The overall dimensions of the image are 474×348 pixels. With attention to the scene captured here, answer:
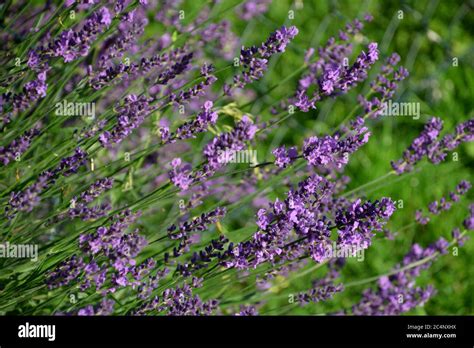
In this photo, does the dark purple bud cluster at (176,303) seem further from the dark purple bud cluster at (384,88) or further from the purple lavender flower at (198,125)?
the dark purple bud cluster at (384,88)

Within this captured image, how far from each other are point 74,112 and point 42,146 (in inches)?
5.9

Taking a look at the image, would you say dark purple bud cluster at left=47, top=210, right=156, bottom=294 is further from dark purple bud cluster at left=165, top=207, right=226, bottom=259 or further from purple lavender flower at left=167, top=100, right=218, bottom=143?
purple lavender flower at left=167, top=100, right=218, bottom=143

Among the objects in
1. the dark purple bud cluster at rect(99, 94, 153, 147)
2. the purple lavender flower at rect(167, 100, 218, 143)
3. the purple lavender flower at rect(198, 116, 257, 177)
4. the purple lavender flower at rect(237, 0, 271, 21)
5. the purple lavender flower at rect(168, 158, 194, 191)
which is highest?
the purple lavender flower at rect(237, 0, 271, 21)

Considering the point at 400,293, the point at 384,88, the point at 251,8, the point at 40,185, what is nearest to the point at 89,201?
the point at 40,185

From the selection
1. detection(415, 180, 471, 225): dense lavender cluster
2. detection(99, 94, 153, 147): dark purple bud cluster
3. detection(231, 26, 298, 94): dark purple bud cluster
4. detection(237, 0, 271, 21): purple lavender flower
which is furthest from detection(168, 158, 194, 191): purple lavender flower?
detection(237, 0, 271, 21): purple lavender flower

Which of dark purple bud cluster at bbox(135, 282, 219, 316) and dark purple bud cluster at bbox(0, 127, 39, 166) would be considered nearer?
dark purple bud cluster at bbox(135, 282, 219, 316)

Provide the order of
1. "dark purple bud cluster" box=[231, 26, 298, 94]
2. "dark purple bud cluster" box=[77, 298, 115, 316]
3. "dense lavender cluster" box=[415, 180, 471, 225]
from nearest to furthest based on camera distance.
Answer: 1. "dark purple bud cluster" box=[231, 26, 298, 94]
2. "dark purple bud cluster" box=[77, 298, 115, 316]
3. "dense lavender cluster" box=[415, 180, 471, 225]

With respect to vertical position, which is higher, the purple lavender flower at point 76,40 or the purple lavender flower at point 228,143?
the purple lavender flower at point 76,40

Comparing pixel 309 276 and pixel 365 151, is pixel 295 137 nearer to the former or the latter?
pixel 365 151

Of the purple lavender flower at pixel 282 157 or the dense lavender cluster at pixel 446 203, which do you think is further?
the dense lavender cluster at pixel 446 203

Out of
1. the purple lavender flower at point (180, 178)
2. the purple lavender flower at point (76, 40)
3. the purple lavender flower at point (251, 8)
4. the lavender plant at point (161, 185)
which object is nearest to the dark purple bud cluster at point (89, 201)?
the lavender plant at point (161, 185)
